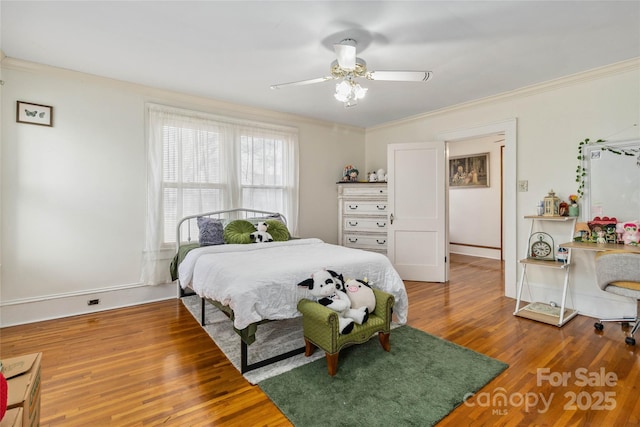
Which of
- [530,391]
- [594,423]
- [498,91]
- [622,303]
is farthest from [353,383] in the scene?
[498,91]

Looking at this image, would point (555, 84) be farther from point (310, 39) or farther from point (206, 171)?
point (206, 171)

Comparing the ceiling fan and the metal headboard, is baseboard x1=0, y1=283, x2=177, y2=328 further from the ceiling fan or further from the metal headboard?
the ceiling fan

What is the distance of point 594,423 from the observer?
1694 mm

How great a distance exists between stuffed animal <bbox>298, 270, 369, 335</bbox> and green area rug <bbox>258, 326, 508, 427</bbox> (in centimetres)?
36

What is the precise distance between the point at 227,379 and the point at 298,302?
713 mm

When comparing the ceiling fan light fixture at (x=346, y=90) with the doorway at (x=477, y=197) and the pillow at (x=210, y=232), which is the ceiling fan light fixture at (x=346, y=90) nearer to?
the pillow at (x=210, y=232)

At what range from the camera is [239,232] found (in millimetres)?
3639

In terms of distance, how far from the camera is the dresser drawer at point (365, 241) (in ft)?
16.2

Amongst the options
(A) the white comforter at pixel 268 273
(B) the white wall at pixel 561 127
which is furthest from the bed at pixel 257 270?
(B) the white wall at pixel 561 127

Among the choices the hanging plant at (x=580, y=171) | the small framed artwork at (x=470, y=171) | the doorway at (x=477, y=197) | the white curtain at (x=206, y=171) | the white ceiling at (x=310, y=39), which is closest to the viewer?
the white ceiling at (x=310, y=39)

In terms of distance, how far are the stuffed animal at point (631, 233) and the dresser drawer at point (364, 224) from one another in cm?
274

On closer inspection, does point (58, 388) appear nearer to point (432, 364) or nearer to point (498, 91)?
point (432, 364)

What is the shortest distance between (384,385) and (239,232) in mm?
2324

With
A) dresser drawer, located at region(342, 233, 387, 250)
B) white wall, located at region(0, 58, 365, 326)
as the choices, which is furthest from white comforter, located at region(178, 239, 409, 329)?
dresser drawer, located at region(342, 233, 387, 250)
